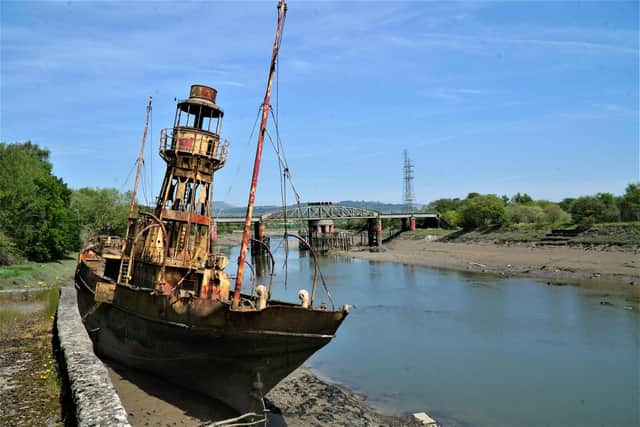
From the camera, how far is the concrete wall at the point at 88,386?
8693 millimetres

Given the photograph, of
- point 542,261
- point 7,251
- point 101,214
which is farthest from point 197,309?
point 101,214

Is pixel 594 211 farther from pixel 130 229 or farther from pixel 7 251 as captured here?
pixel 7 251

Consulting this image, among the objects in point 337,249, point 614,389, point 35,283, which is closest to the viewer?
point 614,389

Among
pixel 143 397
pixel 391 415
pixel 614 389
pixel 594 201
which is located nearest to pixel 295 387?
pixel 391 415

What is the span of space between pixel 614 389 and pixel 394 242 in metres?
81.4

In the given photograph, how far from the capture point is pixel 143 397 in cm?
1351

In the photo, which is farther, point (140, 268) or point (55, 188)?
point (55, 188)

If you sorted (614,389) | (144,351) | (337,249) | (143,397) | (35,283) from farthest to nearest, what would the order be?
(337,249), (35,283), (614,389), (144,351), (143,397)

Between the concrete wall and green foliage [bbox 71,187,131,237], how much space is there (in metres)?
53.0

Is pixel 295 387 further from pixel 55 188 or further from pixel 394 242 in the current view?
pixel 394 242

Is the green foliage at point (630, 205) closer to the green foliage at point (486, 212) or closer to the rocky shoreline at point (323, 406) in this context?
the green foliage at point (486, 212)

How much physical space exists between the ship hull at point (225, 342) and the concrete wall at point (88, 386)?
190 centimetres

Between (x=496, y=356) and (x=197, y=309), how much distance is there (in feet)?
48.9

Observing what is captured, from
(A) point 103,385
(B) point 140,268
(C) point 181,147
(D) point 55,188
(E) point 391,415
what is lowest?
(E) point 391,415
